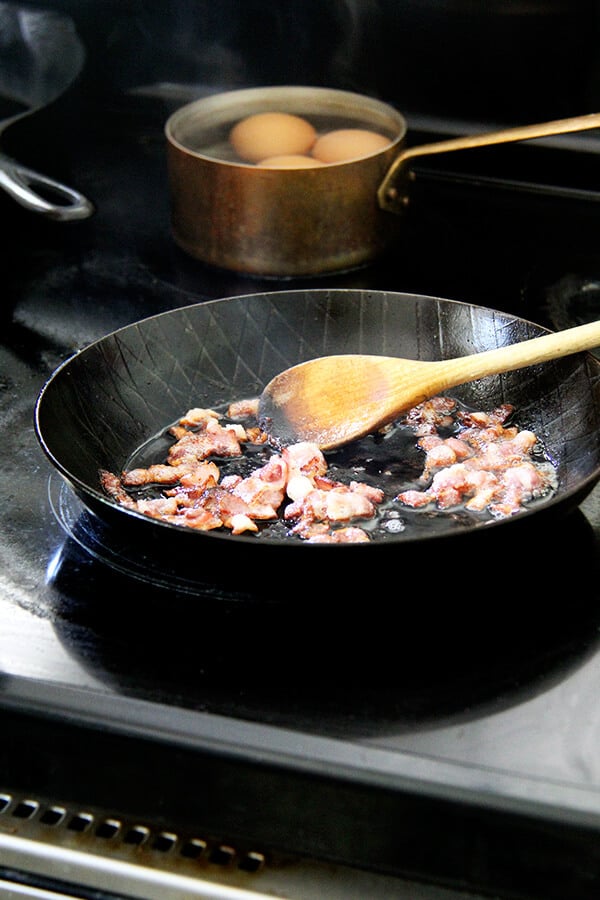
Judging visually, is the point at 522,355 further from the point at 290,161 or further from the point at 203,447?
the point at 290,161

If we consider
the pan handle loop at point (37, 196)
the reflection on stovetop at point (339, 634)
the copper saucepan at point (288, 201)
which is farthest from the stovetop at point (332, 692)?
the copper saucepan at point (288, 201)

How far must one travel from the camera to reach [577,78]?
1.54 meters

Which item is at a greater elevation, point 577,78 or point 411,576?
point 577,78

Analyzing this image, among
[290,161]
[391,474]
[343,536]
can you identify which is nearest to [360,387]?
[391,474]

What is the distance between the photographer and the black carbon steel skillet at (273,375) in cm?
97

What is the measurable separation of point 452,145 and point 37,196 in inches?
21.9

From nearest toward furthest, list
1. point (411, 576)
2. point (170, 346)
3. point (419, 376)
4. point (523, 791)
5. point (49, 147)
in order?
point (523, 791), point (411, 576), point (419, 376), point (170, 346), point (49, 147)

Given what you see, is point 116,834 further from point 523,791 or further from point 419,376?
point 419,376

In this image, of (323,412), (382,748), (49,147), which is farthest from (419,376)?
(49,147)

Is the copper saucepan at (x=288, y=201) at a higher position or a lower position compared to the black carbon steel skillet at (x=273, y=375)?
higher

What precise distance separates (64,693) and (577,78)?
124 cm

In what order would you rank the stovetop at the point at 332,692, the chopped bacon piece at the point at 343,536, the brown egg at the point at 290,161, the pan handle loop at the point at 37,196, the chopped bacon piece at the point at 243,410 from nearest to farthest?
the stovetop at the point at 332,692
the chopped bacon piece at the point at 343,536
the chopped bacon piece at the point at 243,410
the pan handle loop at the point at 37,196
the brown egg at the point at 290,161

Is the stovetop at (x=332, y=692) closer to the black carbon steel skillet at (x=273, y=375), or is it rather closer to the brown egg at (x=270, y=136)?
the black carbon steel skillet at (x=273, y=375)

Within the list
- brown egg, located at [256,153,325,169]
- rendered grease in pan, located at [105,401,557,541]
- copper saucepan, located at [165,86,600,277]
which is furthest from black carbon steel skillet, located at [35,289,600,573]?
brown egg, located at [256,153,325,169]
